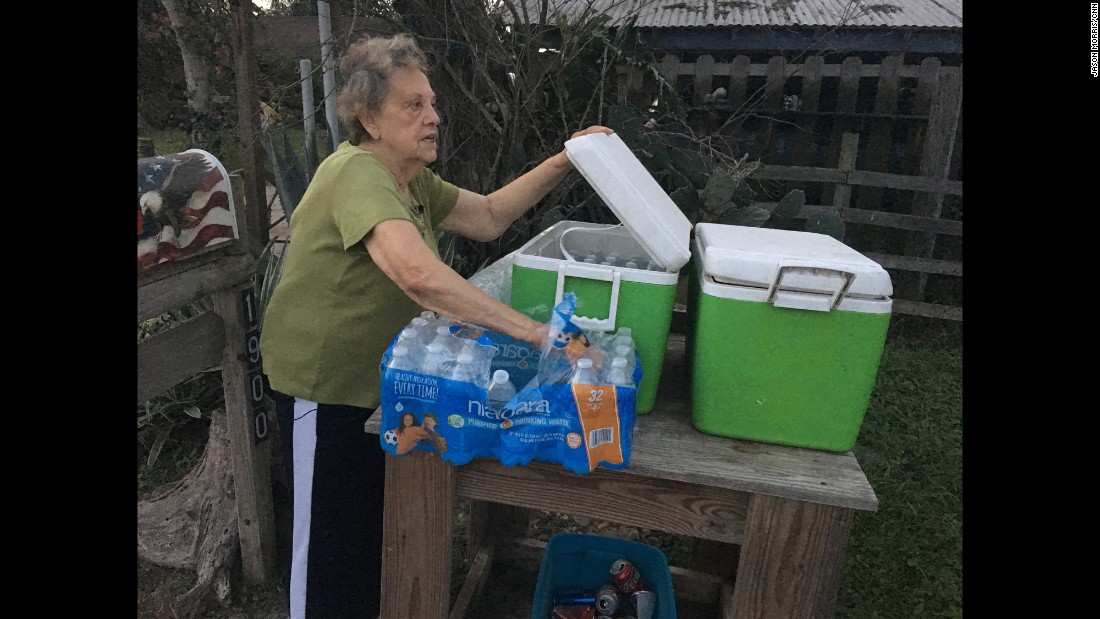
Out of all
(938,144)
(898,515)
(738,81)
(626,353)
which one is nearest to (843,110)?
(938,144)

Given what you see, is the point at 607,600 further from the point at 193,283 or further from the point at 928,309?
the point at 928,309

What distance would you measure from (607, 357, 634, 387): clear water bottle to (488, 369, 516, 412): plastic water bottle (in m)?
0.19

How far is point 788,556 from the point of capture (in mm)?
1266

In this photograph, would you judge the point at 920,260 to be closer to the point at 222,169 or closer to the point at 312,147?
the point at 312,147

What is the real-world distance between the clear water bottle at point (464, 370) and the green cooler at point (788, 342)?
0.47 m

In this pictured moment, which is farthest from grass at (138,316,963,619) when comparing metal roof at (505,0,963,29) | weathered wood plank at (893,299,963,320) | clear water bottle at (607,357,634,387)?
metal roof at (505,0,963,29)

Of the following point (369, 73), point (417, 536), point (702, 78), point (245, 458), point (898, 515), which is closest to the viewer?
point (417, 536)

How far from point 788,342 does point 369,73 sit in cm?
110

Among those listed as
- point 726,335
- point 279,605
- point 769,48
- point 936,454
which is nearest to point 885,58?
point 769,48

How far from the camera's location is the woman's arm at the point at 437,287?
129 cm

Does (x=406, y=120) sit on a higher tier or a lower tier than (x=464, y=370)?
higher

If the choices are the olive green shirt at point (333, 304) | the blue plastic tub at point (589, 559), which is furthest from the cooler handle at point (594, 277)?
the blue plastic tub at point (589, 559)

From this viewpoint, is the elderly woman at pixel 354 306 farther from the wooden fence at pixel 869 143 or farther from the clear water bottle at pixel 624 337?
the wooden fence at pixel 869 143

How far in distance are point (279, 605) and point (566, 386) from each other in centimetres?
179
